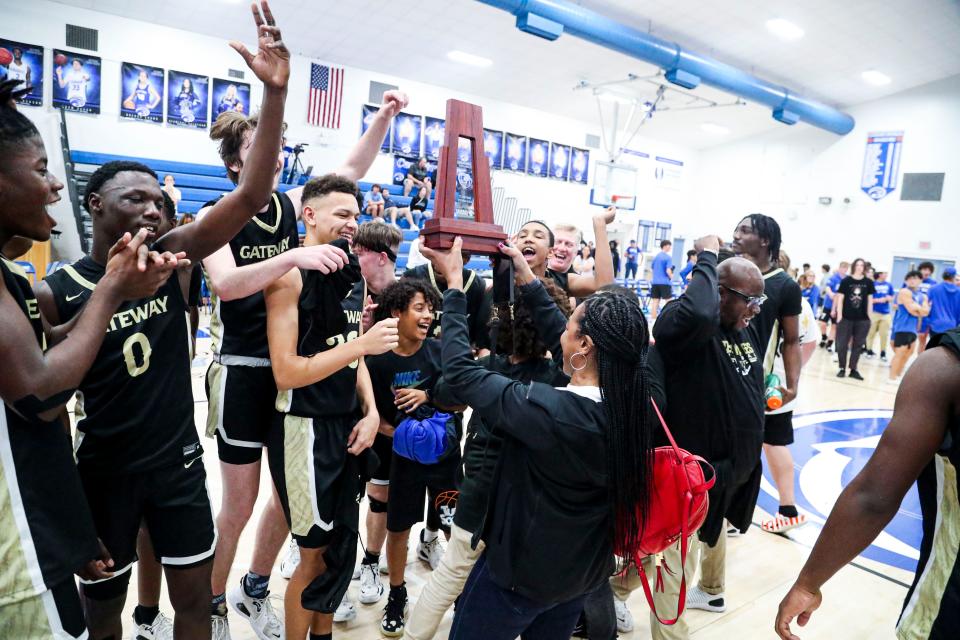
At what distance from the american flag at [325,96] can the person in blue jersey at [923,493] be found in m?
16.3

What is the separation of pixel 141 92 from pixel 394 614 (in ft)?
47.2

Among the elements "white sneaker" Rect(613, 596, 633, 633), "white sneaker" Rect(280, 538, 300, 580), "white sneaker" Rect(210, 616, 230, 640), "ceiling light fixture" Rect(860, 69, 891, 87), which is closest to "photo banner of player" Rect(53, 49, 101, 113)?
"white sneaker" Rect(280, 538, 300, 580)

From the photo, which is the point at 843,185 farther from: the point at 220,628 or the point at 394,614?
the point at 220,628

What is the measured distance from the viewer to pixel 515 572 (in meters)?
1.80

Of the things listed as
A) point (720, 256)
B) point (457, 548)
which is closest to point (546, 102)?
point (720, 256)

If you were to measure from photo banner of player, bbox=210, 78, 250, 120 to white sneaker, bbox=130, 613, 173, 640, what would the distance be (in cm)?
Answer: 1398

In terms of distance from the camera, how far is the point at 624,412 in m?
1.74

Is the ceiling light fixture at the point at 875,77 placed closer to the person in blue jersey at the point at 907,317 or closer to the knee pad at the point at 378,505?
the person in blue jersey at the point at 907,317

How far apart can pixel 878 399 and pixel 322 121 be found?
1347cm

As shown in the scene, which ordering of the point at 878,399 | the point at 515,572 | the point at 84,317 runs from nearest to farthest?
the point at 84,317
the point at 515,572
the point at 878,399

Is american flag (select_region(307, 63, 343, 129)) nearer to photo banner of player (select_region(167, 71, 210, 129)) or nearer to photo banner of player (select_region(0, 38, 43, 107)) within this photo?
photo banner of player (select_region(167, 71, 210, 129))

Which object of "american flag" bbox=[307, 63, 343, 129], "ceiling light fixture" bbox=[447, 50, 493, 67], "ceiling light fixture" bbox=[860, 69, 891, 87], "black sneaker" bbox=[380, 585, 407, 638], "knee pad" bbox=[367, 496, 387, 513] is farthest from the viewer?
"ceiling light fixture" bbox=[860, 69, 891, 87]

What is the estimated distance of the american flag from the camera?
51.8 feet

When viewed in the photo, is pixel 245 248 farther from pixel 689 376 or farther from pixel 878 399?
pixel 878 399
